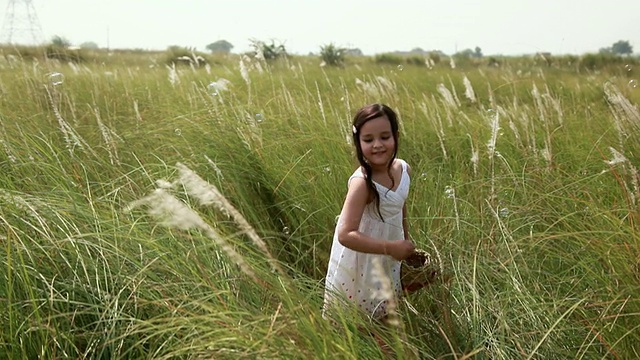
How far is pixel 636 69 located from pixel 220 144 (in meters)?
13.8

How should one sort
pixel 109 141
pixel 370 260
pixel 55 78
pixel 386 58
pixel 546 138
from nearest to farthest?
pixel 370 260 < pixel 109 141 < pixel 546 138 < pixel 55 78 < pixel 386 58

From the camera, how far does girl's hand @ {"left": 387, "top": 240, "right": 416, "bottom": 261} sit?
1920 mm

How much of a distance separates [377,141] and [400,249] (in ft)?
1.10

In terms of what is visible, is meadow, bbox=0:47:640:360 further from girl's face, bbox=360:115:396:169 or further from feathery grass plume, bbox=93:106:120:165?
girl's face, bbox=360:115:396:169

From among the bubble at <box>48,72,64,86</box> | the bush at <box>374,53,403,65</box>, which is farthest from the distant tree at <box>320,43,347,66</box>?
the bubble at <box>48,72,64,86</box>

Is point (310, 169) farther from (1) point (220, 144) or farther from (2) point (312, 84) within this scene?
(2) point (312, 84)

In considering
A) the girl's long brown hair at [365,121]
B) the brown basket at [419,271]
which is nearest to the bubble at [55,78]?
the girl's long brown hair at [365,121]

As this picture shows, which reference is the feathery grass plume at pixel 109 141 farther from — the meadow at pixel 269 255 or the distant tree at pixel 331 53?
the distant tree at pixel 331 53

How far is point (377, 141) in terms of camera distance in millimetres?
2100

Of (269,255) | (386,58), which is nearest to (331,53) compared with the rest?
(386,58)

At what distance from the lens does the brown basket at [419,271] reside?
6.66 ft

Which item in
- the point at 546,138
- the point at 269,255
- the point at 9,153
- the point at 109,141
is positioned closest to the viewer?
the point at 269,255

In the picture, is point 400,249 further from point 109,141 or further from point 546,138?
point 546,138

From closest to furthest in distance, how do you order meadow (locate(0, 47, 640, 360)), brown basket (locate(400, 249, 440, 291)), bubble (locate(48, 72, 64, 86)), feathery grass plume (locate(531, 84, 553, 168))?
meadow (locate(0, 47, 640, 360)) < brown basket (locate(400, 249, 440, 291)) < feathery grass plume (locate(531, 84, 553, 168)) < bubble (locate(48, 72, 64, 86))
